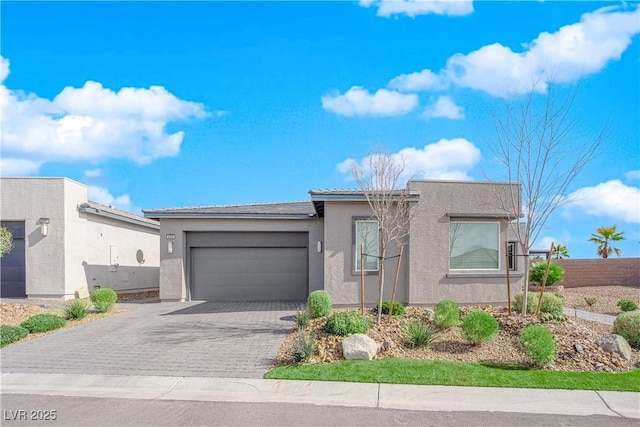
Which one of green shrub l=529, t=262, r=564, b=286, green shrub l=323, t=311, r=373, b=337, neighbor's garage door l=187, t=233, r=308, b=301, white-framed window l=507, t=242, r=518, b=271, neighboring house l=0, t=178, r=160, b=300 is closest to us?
green shrub l=323, t=311, r=373, b=337

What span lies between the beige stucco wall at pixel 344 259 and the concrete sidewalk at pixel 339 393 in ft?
20.3

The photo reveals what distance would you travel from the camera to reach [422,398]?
271 inches

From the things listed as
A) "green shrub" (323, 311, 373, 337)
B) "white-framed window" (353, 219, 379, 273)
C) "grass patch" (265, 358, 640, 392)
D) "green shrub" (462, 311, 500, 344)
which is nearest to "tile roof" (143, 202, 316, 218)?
"white-framed window" (353, 219, 379, 273)

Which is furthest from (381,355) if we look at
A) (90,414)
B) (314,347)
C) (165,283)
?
(165,283)

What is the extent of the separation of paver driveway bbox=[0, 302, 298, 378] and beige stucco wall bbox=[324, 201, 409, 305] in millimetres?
1739

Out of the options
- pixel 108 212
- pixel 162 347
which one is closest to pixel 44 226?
pixel 108 212

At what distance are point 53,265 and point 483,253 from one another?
14697 millimetres

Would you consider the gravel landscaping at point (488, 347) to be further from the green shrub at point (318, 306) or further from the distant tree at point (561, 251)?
the distant tree at point (561, 251)

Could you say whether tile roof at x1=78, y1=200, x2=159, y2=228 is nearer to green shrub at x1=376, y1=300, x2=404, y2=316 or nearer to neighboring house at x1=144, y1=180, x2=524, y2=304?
neighboring house at x1=144, y1=180, x2=524, y2=304

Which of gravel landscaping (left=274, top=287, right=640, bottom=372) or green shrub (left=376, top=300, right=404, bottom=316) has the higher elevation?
green shrub (left=376, top=300, right=404, bottom=316)

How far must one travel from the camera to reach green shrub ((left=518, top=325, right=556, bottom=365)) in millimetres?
7992

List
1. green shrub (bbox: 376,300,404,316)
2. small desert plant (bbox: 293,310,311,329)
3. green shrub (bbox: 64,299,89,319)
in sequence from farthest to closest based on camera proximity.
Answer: green shrub (bbox: 64,299,89,319) → green shrub (bbox: 376,300,404,316) → small desert plant (bbox: 293,310,311,329)

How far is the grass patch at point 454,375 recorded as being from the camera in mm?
7438

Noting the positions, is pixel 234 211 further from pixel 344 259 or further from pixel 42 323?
pixel 42 323
